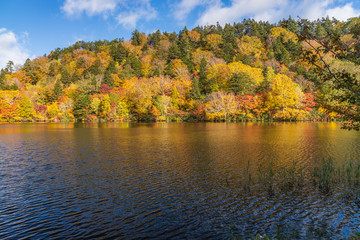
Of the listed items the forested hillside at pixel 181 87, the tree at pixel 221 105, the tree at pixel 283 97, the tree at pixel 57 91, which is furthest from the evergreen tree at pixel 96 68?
the tree at pixel 283 97

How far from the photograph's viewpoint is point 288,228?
7293 mm

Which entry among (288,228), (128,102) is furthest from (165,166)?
(128,102)

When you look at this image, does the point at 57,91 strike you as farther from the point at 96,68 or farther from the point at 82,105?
the point at 96,68

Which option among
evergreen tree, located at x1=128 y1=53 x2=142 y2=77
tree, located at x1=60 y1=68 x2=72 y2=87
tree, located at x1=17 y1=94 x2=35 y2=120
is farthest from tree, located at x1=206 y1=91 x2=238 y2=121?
tree, located at x1=17 y1=94 x2=35 y2=120

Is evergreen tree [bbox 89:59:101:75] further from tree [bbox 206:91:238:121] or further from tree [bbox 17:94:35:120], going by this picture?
tree [bbox 206:91:238:121]

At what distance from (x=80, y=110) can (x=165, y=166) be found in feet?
222

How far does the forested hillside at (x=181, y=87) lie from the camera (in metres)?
65.4

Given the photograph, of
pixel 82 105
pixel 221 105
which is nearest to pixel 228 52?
pixel 221 105

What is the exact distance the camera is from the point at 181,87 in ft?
241

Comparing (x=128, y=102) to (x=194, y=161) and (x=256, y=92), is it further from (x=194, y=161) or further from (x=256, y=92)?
(x=194, y=161)

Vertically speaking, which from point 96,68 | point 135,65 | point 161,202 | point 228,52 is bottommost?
point 161,202

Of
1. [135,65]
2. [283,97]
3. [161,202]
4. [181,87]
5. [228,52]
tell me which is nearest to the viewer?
[161,202]

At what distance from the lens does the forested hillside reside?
6538 centimetres

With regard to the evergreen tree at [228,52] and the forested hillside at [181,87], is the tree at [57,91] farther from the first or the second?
the evergreen tree at [228,52]
